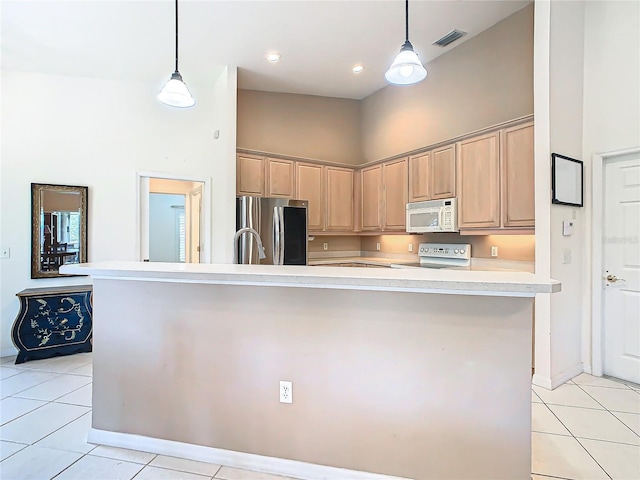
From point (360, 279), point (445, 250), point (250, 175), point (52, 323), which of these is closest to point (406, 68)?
point (360, 279)

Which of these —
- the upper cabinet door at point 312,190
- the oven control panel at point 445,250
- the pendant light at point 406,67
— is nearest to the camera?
the pendant light at point 406,67

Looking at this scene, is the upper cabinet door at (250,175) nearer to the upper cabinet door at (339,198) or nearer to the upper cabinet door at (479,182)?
the upper cabinet door at (339,198)

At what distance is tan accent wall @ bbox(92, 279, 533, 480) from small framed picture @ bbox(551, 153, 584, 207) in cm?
187

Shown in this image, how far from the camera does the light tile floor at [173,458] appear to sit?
5.94 ft

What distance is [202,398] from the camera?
190 centimetres

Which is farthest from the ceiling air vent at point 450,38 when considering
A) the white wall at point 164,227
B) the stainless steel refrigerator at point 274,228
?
the white wall at point 164,227

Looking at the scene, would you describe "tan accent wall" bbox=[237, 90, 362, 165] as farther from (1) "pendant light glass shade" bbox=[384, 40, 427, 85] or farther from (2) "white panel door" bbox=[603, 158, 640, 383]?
(2) "white panel door" bbox=[603, 158, 640, 383]

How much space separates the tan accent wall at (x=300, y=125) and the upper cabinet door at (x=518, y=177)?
2600mm

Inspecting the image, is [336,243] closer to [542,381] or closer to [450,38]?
[450,38]

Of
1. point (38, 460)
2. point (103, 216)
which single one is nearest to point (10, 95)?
point (103, 216)

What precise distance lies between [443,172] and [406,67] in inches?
72.9

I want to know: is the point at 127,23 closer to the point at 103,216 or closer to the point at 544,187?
the point at 103,216

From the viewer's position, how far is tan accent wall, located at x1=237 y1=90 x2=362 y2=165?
15.5 feet

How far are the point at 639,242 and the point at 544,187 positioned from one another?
990mm
